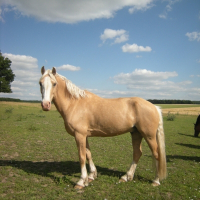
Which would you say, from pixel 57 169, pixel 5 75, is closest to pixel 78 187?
pixel 57 169

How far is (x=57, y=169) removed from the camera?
555 centimetres

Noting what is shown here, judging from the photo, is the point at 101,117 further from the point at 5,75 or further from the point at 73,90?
the point at 5,75

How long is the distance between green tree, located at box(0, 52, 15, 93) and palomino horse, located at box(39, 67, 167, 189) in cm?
4316

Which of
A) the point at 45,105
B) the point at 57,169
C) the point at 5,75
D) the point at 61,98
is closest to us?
the point at 45,105

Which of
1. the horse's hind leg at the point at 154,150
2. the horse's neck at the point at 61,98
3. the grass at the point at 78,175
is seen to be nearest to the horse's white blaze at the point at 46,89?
the horse's neck at the point at 61,98

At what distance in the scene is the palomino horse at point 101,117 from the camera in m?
4.34

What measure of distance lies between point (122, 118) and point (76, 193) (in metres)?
2.17

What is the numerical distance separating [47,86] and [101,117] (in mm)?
1609

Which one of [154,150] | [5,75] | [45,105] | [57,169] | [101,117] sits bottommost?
[57,169]

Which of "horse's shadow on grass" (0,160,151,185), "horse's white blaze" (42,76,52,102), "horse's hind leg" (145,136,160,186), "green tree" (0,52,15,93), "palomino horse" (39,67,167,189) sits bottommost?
"horse's shadow on grass" (0,160,151,185)

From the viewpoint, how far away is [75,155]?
23.9 feet

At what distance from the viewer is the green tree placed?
41250 mm

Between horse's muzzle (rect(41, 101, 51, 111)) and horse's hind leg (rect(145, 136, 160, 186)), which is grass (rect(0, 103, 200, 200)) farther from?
horse's muzzle (rect(41, 101, 51, 111))

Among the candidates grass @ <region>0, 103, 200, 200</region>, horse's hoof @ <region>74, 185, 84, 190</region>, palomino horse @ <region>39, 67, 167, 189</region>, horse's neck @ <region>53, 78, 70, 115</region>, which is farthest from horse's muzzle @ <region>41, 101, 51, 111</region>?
horse's hoof @ <region>74, 185, 84, 190</region>
